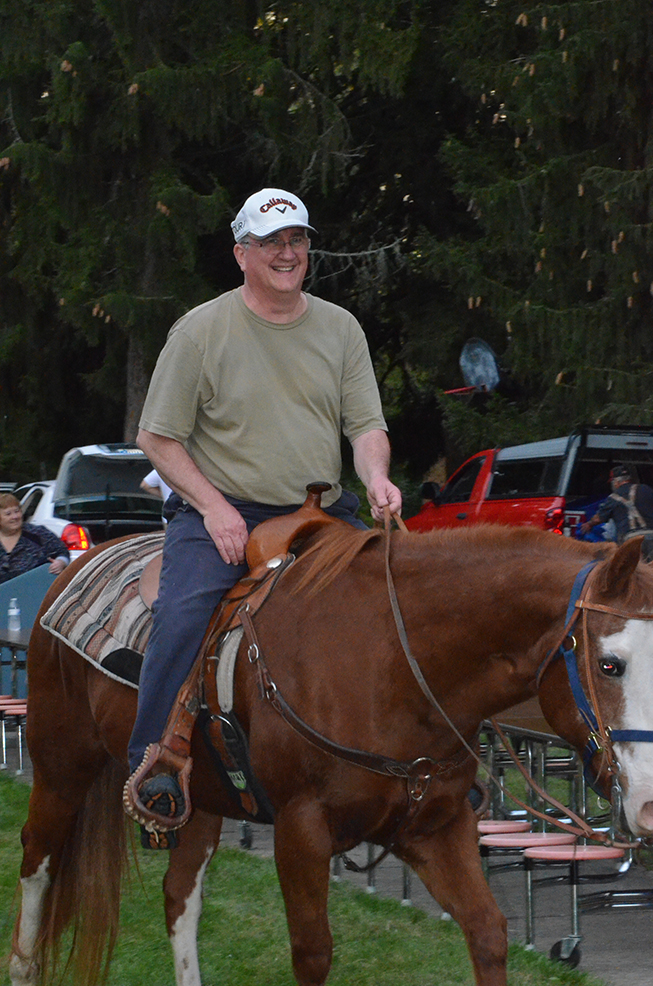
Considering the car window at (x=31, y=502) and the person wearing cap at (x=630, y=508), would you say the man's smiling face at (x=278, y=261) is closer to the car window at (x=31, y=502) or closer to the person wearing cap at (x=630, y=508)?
the person wearing cap at (x=630, y=508)

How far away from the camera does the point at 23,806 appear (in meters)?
8.20

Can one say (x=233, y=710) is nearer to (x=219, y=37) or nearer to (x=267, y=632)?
(x=267, y=632)

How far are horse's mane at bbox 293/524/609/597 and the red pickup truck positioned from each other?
1070cm

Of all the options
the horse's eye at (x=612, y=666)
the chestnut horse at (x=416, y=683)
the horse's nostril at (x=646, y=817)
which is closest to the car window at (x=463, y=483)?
the chestnut horse at (x=416, y=683)

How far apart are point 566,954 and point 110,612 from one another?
2.21 meters

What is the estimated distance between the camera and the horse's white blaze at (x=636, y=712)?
315 cm

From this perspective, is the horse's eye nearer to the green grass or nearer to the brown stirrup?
the brown stirrup

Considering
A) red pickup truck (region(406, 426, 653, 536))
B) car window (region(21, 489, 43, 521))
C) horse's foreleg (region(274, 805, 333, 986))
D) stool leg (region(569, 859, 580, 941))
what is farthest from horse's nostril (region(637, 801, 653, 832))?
car window (region(21, 489, 43, 521))

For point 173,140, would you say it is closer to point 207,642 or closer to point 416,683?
point 207,642

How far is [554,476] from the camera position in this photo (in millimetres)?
15992

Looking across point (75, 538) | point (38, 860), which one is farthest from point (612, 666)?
point (75, 538)

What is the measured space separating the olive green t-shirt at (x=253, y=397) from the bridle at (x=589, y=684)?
115cm

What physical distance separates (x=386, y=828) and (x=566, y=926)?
8.83ft

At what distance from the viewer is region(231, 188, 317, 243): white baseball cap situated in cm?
407
